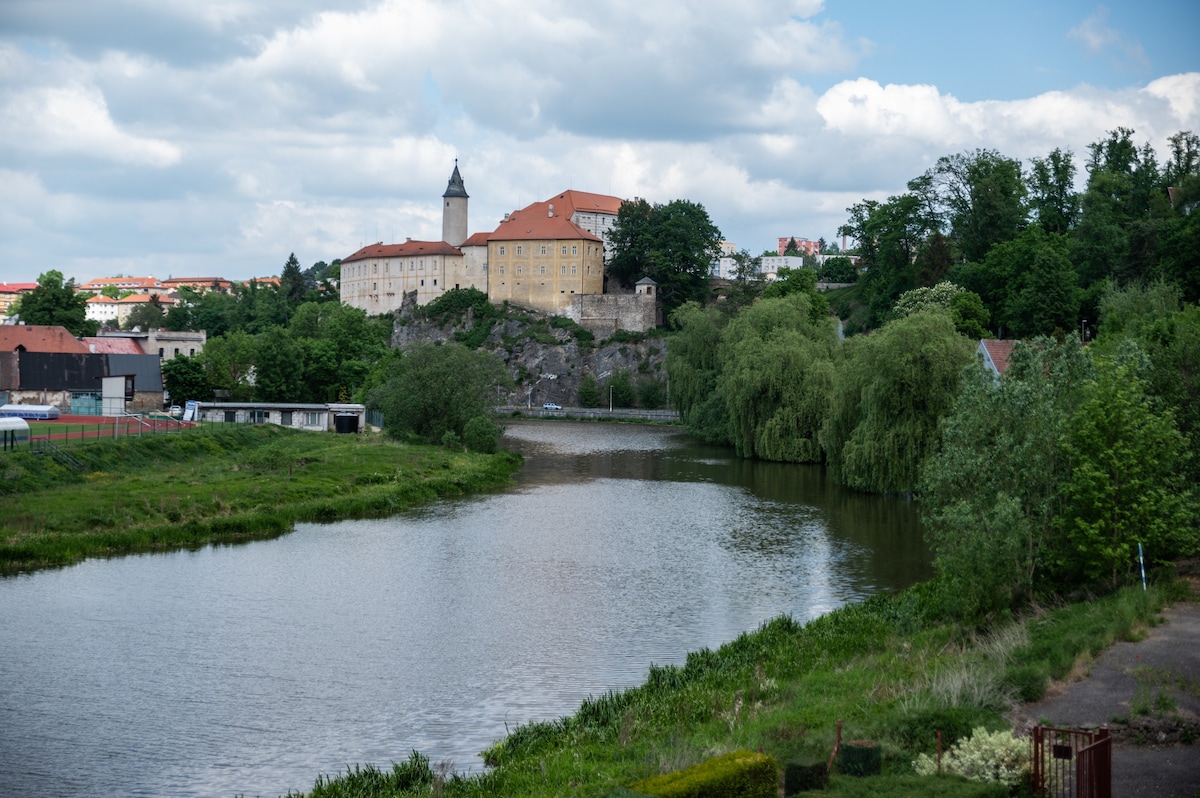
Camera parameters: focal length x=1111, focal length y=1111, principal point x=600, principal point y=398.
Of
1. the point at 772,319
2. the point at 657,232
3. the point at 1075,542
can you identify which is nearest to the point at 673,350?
the point at 772,319

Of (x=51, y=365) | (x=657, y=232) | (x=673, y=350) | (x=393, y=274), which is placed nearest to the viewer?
(x=51, y=365)

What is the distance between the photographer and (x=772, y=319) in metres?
54.9

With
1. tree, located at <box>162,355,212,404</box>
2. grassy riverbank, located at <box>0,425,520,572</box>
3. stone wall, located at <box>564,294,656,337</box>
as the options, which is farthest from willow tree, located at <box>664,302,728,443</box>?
stone wall, located at <box>564,294,656,337</box>

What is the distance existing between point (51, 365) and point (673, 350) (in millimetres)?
35040

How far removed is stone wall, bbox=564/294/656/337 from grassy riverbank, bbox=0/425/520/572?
2077 inches

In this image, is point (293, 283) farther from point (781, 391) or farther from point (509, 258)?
point (781, 391)

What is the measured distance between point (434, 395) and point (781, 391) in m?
15.6

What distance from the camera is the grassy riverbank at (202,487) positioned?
27.7 metres

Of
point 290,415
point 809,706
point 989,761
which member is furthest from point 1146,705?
point 290,415

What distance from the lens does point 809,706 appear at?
14.3m

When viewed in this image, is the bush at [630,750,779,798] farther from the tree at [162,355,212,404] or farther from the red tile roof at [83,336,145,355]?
the red tile roof at [83,336,145,355]

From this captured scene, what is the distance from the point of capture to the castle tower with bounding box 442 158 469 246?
110625 mm

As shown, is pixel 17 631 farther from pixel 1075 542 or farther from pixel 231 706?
pixel 1075 542

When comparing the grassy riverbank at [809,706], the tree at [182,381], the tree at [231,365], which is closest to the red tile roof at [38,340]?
the tree at [182,381]
